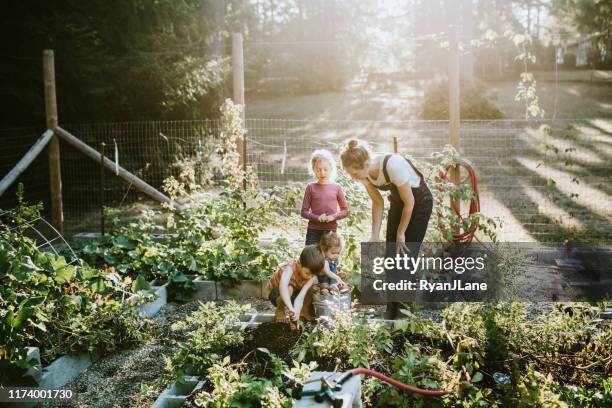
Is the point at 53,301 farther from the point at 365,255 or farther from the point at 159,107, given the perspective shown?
the point at 159,107

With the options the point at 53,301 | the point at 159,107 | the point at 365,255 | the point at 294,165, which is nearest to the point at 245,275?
the point at 365,255

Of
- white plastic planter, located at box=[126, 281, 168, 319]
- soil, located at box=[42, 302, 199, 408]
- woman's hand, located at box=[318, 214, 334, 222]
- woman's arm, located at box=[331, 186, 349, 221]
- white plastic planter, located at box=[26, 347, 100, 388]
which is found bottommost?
soil, located at box=[42, 302, 199, 408]

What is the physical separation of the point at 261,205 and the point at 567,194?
17.7 ft

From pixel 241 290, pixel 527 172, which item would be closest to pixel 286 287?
pixel 241 290

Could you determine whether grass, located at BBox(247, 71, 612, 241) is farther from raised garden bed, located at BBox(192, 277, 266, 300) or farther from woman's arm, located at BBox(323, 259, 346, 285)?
woman's arm, located at BBox(323, 259, 346, 285)

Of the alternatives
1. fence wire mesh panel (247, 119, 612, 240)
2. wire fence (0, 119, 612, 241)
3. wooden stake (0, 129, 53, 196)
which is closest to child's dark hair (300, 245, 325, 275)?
fence wire mesh panel (247, 119, 612, 240)

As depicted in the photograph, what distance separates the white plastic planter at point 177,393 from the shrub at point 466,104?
1376 centimetres

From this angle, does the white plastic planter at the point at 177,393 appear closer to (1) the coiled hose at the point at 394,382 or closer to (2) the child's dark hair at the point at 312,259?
(1) the coiled hose at the point at 394,382

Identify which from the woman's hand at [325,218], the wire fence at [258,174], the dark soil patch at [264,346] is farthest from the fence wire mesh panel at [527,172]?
the dark soil patch at [264,346]

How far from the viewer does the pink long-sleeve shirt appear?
4656mm

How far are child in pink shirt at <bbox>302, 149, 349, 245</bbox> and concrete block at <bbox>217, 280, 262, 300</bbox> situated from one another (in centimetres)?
96

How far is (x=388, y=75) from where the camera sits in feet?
85.9

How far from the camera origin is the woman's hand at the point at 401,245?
4.22 meters

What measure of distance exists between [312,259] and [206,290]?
1.64m
